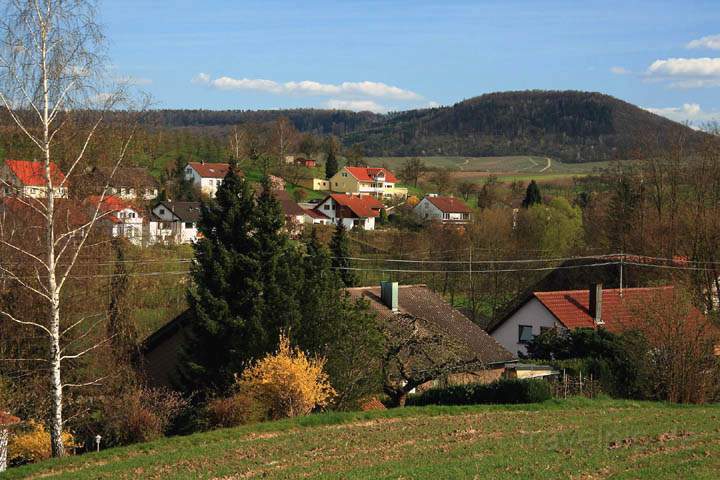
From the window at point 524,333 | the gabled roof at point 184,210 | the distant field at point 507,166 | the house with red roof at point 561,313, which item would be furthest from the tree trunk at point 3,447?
the distant field at point 507,166

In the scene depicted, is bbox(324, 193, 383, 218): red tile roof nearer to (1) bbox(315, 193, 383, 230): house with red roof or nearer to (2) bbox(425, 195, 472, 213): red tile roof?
(1) bbox(315, 193, 383, 230): house with red roof

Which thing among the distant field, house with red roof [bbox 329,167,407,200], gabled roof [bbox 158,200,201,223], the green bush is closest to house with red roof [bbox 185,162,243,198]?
house with red roof [bbox 329,167,407,200]

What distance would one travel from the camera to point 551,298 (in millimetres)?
38906

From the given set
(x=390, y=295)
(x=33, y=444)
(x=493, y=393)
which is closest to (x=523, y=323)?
(x=390, y=295)

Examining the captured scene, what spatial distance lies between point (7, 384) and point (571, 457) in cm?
1444

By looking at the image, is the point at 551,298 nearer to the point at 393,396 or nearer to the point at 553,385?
the point at 553,385

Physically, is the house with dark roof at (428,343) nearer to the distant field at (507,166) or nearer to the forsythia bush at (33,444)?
the forsythia bush at (33,444)

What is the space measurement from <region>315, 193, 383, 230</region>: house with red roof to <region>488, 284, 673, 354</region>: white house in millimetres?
40264

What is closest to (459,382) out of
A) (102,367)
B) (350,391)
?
(350,391)

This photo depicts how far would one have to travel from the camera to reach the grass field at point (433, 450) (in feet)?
43.7

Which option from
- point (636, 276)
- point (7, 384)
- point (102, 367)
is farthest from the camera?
point (636, 276)

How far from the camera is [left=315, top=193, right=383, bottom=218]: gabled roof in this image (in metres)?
83.8

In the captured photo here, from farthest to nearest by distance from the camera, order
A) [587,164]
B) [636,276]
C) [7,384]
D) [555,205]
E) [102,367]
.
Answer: [587,164] → [555,205] → [636,276] → [102,367] → [7,384]

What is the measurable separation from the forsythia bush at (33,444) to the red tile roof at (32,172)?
17.7 feet
